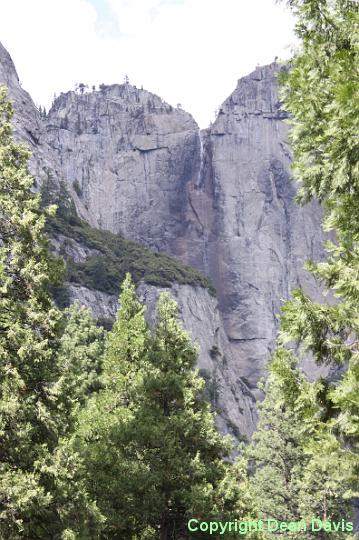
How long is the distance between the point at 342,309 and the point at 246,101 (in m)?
94.3

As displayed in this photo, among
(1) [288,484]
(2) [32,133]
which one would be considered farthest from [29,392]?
(2) [32,133]

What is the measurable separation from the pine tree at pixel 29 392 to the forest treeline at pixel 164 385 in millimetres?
28

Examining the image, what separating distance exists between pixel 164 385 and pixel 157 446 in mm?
1628

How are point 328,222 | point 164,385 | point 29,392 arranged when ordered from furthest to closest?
point 164,385 → point 29,392 → point 328,222

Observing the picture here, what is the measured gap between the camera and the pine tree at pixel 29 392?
32.0 ft

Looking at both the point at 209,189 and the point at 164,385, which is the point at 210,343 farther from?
the point at 164,385

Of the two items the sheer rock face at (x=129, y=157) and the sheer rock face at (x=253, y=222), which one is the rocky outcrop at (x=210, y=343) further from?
the sheer rock face at (x=129, y=157)

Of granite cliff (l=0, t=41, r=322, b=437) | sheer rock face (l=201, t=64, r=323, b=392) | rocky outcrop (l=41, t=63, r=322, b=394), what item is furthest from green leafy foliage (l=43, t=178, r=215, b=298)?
rocky outcrop (l=41, t=63, r=322, b=394)

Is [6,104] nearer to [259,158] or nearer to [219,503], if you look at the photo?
[219,503]

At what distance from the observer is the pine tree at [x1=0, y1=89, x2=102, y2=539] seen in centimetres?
977

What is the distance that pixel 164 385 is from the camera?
15180mm

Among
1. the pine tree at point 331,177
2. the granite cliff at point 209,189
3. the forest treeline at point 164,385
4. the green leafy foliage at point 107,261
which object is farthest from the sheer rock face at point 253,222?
the pine tree at point 331,177

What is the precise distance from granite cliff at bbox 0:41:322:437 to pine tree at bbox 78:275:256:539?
205ft

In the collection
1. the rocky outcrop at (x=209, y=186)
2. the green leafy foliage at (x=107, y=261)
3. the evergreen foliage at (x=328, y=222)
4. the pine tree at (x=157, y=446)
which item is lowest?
the pine tree at (x=157, y=446)
